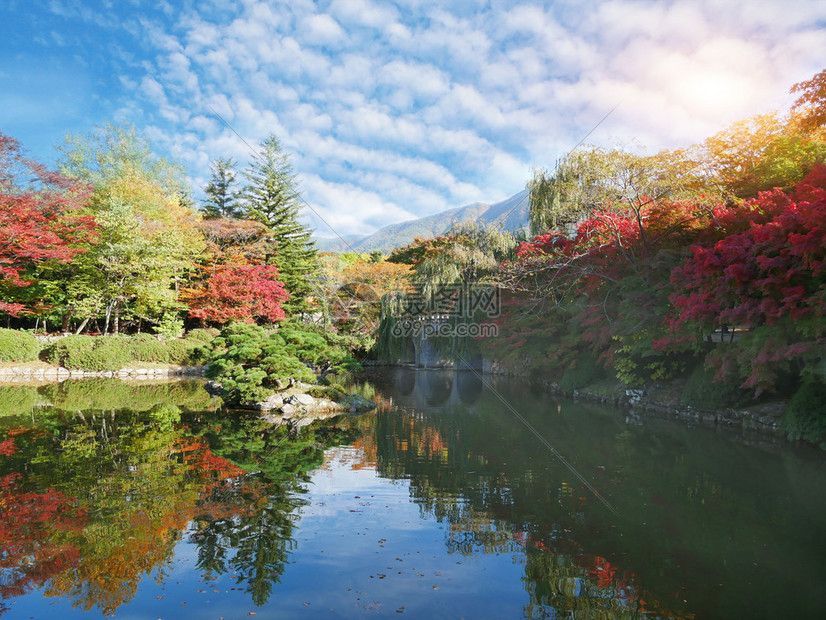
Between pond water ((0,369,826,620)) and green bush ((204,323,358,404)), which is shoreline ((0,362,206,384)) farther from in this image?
pond water ((0,369,826,620))

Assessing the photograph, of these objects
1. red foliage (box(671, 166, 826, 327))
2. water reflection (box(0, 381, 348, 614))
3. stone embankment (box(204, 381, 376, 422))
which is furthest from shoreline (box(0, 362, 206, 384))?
red foliage (box(671, 166, 826, 327))

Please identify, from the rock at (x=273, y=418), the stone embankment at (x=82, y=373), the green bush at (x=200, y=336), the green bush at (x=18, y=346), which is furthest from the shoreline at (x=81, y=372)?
the rock at (x=273, y=418)

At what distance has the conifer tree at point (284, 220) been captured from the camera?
78.8 ft

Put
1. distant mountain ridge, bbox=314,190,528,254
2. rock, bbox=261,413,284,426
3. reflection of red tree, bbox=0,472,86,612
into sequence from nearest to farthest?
1. reflection of red tree, bbox=0,472,86,612
2. rock, bbox=261,413,284,426
3. distant mountain ridge, bbox=314,190,528,254

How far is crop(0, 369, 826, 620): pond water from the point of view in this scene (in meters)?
3.27

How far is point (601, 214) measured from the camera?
1119 centimetres

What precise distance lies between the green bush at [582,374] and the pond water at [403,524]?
5.14 metres

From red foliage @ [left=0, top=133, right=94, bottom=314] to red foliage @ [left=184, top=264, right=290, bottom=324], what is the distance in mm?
4671

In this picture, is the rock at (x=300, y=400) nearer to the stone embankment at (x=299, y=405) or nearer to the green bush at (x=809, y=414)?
the stone embankment at (x=299, y=405)

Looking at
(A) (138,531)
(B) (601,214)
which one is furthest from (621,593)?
(B) (601,214)

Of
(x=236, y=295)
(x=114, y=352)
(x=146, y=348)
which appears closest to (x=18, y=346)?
(x=114, y=352)

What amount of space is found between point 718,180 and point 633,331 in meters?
3.72

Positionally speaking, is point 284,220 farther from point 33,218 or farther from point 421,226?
point 421,226

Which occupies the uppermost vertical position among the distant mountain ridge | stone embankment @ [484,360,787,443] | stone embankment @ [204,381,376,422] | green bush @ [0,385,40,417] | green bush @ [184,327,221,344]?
the distant mountain ridge
